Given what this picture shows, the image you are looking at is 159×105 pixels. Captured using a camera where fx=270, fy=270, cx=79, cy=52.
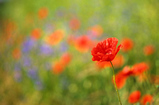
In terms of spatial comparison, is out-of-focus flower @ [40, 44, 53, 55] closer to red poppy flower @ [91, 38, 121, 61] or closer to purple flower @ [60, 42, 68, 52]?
purple flower @ [60, 42, 68, 52]

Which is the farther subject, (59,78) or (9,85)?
(59,78)

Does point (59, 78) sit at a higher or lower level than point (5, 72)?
lower

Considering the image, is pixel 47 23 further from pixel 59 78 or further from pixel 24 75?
pixel 59 78

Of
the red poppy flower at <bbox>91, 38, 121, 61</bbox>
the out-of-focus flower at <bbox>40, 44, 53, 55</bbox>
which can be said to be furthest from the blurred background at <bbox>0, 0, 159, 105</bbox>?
the red poppy flower at <bbox>91, 38, 121, 61</bbox>

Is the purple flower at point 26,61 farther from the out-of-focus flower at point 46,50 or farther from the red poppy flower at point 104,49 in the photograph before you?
the red poppy flower at point 104,49

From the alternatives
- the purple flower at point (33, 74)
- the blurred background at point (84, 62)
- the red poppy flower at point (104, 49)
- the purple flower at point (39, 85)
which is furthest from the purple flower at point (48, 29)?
the red poppy flower at point (104, 49)

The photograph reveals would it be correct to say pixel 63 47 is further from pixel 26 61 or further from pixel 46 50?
pixel 26 61

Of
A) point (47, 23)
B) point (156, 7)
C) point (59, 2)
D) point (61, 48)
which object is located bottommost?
point (156, 7)

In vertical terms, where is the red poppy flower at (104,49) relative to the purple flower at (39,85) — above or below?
below

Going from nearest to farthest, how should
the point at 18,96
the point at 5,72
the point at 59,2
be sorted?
the point at 18,96 < the point at 5,72 < the point at 59,2

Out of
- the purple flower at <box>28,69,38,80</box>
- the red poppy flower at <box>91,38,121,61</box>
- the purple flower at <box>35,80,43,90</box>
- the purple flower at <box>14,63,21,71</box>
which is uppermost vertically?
the purple flower at <box>14,63,21,71</box>

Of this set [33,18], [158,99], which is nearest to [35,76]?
[158,99]
